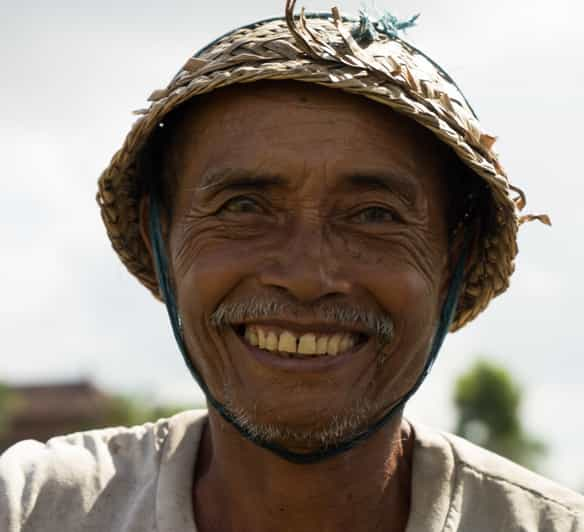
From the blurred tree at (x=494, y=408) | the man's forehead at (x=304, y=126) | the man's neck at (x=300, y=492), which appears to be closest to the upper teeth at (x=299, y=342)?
the man's neck at (x=300, y=492)

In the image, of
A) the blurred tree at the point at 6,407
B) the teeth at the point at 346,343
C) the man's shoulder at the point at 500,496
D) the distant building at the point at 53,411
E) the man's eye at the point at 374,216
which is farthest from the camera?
the blurred tree at the point at 6,407

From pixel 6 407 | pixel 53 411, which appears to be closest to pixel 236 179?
pixel 53 411

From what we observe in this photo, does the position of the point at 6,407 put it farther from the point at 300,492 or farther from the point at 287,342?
the point at 287,342

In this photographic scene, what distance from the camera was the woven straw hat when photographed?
12.9 feet

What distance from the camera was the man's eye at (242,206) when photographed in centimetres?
404

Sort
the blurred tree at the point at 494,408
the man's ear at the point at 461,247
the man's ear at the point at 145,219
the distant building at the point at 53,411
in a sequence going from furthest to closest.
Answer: the distant building at the point at 53,411 → the blurred tree at the point at 494,408 → the man's ear at the point at 145,219 → the man's ear at the point at 461,247

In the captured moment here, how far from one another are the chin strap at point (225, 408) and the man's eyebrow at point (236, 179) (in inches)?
13.7

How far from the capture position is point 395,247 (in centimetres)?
408

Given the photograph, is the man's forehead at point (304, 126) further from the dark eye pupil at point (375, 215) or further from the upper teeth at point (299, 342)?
the upper teeth at point (299, 342)

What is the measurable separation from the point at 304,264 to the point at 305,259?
2cm

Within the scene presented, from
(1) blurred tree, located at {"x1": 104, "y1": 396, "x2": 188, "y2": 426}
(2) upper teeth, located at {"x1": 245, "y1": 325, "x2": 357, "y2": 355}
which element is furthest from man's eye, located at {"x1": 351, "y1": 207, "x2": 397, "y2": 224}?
(1) blurred tree, located at {"x1": 104, "y1": 396, "x2": 188, "y2": 426}

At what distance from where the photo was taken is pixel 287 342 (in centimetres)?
388

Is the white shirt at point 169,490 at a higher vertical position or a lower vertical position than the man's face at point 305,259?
lower

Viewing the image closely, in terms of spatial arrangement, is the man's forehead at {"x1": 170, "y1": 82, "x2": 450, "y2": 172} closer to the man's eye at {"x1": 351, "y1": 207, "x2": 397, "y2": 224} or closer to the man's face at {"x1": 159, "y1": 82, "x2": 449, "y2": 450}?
the man's face at {"x1": 159, "y1": 82, "x2": 449, "y2": 450}
